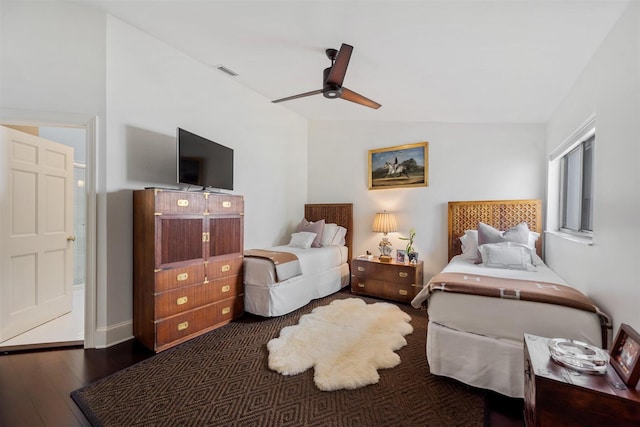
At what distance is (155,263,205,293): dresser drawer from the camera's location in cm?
250

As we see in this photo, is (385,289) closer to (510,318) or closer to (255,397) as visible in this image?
(510,318)

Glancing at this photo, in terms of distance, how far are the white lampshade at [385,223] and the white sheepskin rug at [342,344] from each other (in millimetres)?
1247

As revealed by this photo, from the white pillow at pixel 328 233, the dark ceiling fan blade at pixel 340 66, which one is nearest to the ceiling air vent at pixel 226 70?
the dark ceiling fan blade at pixel 340 66

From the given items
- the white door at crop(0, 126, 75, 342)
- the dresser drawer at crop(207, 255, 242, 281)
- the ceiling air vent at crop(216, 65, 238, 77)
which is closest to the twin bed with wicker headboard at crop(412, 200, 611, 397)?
the dresser drawer at crop(207, 255, 242, 281)

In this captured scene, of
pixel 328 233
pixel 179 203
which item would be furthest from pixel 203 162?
pixel 328 233

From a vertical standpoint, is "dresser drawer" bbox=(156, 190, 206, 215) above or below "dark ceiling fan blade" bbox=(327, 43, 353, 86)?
below

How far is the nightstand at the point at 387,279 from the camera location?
3.77 metres

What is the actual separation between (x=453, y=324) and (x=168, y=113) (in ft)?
11.5

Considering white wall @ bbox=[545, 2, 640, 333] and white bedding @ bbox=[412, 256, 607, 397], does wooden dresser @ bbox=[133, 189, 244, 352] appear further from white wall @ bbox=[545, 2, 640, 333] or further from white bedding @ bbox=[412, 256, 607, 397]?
white wall @ bbox=[545, 2, 640, 333]

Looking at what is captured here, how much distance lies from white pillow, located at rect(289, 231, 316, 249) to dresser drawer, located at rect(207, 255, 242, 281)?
1179 mm

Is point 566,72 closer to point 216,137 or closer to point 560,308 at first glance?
point 560,308

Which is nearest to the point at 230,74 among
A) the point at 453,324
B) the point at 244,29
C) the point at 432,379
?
the point at 244,29

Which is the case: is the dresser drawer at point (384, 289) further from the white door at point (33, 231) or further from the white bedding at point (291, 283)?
the white door at point (33, 231)

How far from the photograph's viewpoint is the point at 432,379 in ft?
6.83
